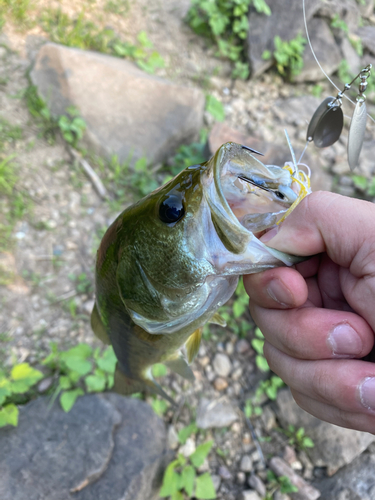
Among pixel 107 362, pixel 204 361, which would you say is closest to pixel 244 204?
pixel 107 362

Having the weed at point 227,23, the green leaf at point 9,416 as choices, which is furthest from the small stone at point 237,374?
the weed at point 227,23

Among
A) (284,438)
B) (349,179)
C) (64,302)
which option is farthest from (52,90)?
(284,438)

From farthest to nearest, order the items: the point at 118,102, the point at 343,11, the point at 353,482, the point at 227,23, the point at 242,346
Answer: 1. the point at 343,11
2. the point at 227,23
3. the point at 118,102
4. the point at 242,346
5. the point at 353,482

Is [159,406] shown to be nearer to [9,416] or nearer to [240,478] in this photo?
[240,478]

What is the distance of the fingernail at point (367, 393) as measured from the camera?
3.53ft

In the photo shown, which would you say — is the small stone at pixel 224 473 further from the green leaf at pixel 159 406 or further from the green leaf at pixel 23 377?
the green leaf at pixel 23 377

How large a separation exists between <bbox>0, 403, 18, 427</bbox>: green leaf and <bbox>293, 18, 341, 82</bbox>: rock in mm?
6210

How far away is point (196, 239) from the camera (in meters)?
1.10

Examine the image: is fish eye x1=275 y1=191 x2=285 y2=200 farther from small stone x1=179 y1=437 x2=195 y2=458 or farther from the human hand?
small stone x1=179 y1=437 x2=195 y2=458

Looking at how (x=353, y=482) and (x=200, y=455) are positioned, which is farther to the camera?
(x=353, y=482)

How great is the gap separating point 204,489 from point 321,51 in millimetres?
6569

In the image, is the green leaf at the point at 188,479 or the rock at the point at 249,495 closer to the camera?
the green leaf at the point at 188,479

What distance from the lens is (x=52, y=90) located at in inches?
156

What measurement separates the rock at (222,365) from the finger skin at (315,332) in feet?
5.86
